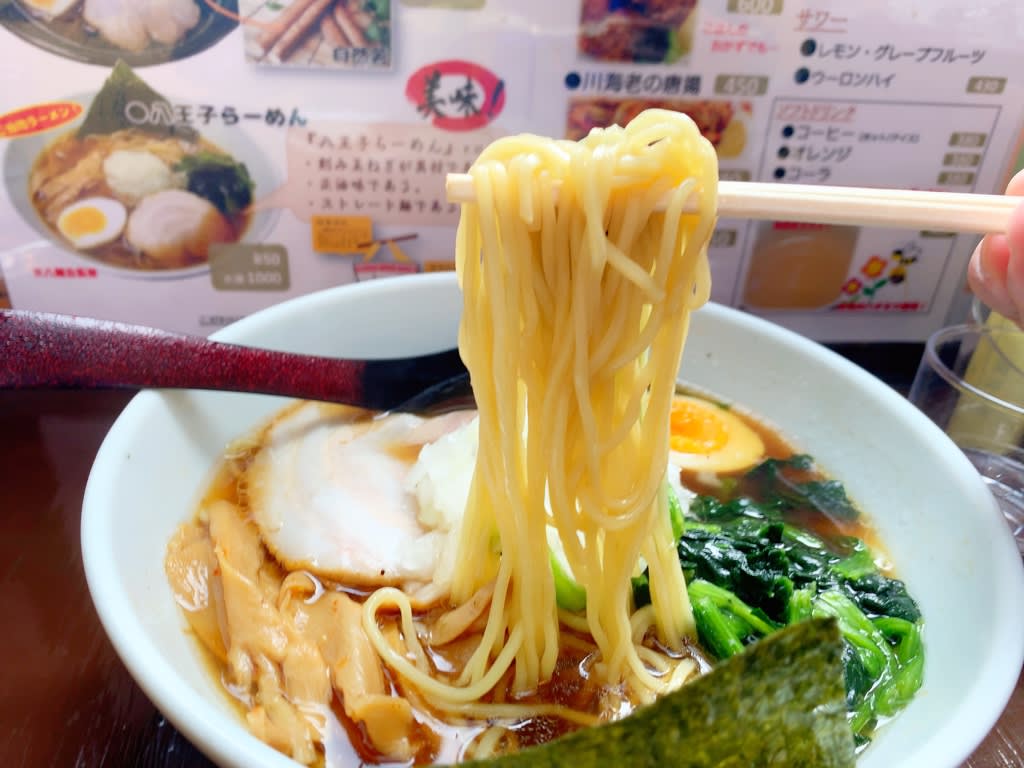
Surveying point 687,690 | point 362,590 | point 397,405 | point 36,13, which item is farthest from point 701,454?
point 36,13

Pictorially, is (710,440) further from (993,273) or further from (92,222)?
(92,222)

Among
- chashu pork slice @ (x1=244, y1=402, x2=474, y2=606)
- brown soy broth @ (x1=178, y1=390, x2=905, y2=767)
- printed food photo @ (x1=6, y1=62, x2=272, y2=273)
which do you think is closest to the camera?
brown soy broth @ (x1=178, y1=390, x2=905, y2=767)

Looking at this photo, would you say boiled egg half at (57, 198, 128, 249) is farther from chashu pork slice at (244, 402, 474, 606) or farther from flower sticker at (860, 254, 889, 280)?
flower sticker at (860, 254, 889, 280)

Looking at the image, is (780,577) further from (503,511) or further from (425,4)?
(425,4)

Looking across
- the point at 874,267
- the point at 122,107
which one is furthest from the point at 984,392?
the point at 122,107

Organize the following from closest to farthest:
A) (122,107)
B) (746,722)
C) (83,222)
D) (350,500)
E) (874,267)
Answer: (746,722) < (350,500) < (122,107) < (83,222) < (874,267)

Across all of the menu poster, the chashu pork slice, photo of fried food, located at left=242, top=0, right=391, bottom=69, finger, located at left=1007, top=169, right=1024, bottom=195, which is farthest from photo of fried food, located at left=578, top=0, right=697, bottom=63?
the chashu pork slice

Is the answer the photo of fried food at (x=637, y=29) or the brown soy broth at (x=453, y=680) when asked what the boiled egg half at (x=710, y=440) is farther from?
the photo of fried food at (x=637, y=29)

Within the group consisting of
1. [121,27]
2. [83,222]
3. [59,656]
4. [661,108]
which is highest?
[121,27]
